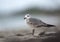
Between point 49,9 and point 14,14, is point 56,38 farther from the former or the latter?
point 14,14

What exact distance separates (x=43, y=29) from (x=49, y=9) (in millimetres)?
149

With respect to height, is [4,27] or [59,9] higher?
[59,9]

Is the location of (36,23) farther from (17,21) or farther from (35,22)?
(17,21)

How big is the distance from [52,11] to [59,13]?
2.1 inches

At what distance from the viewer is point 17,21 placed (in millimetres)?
940

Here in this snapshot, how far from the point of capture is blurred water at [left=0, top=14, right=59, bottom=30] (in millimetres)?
937

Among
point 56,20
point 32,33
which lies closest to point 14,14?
point 32,33

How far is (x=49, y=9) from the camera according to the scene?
3.14ft

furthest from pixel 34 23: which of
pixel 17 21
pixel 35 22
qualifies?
pixel 17 21

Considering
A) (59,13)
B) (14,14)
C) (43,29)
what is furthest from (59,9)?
(14,14)

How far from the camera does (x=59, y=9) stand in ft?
3.15

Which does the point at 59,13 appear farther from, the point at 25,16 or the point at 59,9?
the point at 25,16

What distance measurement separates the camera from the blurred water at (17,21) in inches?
36.9

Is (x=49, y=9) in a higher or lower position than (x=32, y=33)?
higher
